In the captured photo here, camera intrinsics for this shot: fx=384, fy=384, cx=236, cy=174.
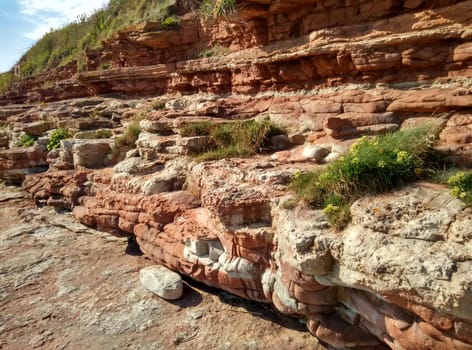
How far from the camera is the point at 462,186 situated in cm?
338

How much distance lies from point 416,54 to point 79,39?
2193 cm

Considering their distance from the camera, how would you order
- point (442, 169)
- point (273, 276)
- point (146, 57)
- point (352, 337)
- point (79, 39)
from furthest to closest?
point (79, 39)
point (146, 57)
point (273, 276)
point (442, 169)
point (352, 337)

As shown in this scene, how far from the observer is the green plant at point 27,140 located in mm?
10785

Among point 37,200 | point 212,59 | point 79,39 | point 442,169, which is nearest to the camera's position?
point 442,169

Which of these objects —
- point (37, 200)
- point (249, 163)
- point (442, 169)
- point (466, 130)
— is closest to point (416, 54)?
point (466, 130)

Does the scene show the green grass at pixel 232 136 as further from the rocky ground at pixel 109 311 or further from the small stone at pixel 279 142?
the rocky ground at pixel 109 311

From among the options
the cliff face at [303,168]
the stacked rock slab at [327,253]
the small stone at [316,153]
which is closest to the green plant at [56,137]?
the cliff face at [303,168]

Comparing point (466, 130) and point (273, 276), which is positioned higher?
point (466, 130)

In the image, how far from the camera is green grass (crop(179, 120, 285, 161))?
20.0ft

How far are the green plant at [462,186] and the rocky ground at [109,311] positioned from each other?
7.25ft

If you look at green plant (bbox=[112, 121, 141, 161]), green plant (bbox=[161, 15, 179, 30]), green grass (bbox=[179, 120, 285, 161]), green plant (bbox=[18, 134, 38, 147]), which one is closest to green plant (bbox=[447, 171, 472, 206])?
green grass (bbox=[179, 120, 285, 161])

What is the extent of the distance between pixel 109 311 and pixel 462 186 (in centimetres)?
427

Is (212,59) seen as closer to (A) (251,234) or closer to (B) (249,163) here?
(B) (249,163)

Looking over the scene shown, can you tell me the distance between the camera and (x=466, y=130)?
4734 mm
